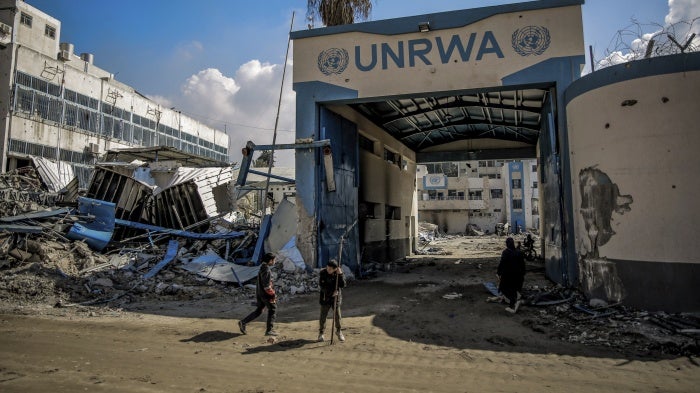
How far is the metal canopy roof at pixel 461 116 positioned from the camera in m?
15.2

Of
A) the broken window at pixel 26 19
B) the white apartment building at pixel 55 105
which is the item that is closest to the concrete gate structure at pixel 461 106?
the white apartment building at pixel 55 105

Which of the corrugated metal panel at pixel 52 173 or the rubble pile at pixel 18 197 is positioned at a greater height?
the corrugated metal panel at pixel 52 173

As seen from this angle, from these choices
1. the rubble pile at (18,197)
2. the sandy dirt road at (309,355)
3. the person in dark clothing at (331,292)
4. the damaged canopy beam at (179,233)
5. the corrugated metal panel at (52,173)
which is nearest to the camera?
the sandy dirt road at (309,355)

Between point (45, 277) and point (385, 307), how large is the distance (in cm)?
838

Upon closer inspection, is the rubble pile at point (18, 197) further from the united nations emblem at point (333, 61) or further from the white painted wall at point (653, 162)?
the white painted wall at point (653, 162)

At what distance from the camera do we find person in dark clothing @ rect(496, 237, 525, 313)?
9156 mm

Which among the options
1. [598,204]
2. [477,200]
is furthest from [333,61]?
[477,200]

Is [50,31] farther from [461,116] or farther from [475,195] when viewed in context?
[475,195]

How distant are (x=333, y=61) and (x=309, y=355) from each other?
33.0ft

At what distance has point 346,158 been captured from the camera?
599 inches

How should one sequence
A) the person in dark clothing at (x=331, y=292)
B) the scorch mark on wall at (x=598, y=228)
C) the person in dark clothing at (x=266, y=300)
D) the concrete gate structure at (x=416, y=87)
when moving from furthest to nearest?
the concrete gate structure at (x=416, y=87), the scorch mark on wall at (x=598, y=228), the person in dark clothing at (x=266, y=300), the person in dark clothing at (x=331, y=292)

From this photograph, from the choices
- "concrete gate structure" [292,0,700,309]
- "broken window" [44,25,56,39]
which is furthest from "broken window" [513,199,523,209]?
"broken window" [44,25,56,39]

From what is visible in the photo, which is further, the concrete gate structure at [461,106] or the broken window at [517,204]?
the broken window at [517,204]

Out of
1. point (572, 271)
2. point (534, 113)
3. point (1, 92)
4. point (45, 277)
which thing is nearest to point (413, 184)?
point (534, 113)
